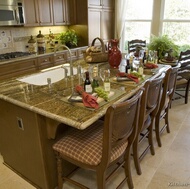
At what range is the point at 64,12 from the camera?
453 cm

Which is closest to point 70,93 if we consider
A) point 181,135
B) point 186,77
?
point 181,135

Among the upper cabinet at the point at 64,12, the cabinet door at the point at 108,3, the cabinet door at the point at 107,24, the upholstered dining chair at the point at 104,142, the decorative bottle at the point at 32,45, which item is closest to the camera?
the upholstered dining chair at the point at 104,142

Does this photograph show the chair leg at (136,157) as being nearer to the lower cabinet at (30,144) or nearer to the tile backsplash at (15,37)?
the lower cabinet at (30,144)

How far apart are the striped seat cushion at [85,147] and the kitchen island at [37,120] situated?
→ 4.9 inches

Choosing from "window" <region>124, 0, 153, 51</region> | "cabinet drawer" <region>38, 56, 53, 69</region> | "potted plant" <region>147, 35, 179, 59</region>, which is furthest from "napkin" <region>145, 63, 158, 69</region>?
"window" <region>124, 0, 153, 51</region>

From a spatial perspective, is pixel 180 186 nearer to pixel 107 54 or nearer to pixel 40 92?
pixel 40 92

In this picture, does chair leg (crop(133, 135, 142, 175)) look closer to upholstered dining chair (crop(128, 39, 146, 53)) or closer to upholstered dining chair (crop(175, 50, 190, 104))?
upholstered dining chair (crop(175, 50, 190, 104))

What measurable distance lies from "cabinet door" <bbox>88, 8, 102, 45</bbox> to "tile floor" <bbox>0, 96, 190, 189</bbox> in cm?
322

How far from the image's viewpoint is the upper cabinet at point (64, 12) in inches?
170

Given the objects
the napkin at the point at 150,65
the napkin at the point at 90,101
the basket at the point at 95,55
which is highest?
the basket at the point at 95,55

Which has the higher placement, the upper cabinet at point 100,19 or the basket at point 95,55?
the upper cabinet at point 100,19

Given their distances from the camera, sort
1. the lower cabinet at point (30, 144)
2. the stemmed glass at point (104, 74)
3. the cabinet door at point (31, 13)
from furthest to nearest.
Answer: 1. the cabinet door at point (31, 13)
2. the stemmed glass at point (104, 74)
3. the lower cabinet at point (30, 144)

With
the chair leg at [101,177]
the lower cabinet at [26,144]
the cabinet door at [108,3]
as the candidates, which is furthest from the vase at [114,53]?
the cabinet door at [108,3]

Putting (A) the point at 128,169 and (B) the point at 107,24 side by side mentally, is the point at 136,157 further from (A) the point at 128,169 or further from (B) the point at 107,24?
(B) the point at 107,24
